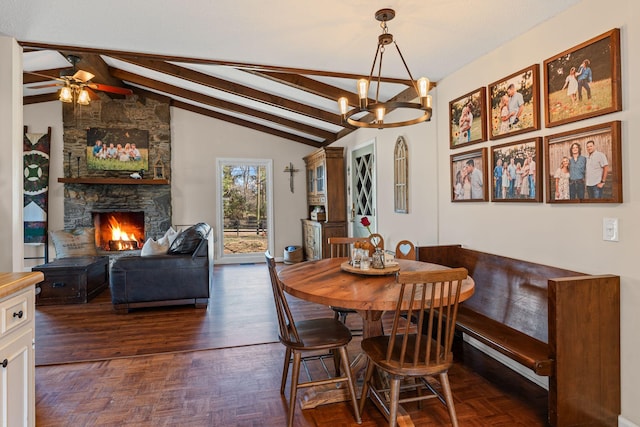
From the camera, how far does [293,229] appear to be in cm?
794

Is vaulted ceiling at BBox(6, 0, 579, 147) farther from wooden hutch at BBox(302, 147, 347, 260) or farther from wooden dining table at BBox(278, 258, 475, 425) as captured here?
wooden hutch at BBox(302, 147, 347, 260)

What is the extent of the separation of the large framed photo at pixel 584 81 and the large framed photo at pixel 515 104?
0.30 ft

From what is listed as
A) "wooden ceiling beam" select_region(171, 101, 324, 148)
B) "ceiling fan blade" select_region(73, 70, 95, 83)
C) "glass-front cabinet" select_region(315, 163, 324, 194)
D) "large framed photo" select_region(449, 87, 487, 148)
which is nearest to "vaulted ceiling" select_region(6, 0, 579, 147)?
"large framed photo" select_region(449, 87, 487, 148)

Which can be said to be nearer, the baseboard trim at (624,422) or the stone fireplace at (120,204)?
the baseboard trim at (624,422)

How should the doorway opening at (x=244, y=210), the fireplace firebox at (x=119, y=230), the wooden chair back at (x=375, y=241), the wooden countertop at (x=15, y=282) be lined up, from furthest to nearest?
1. the doorway opening at (x=244, y=210)
2. the fireplace firebox at (x=119, y=230)
3. the wooden chair back at (x=375, y=241)
4. the wooden countertop at (x=15, y=282)

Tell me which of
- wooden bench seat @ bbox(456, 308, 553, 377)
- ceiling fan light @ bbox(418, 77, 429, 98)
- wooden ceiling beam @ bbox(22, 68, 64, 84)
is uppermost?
wooden ceiling beam @ bbox(22, 68, 64, 84)

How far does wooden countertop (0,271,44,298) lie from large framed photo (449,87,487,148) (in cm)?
311

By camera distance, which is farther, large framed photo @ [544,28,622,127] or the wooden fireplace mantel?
the wooden fireplace mantel

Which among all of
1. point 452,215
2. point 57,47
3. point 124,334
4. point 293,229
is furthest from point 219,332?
point 293,229

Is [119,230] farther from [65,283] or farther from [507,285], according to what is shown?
[507,285]

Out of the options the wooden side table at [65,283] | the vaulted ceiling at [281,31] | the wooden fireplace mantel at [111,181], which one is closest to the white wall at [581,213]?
the vaulted ceiling at [281,31]

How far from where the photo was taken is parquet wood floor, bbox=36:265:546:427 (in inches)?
84.0

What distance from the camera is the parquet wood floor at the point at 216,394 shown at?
2.13 m

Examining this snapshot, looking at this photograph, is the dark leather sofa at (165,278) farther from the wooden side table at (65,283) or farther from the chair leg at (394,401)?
the chair leg at (394,401)
